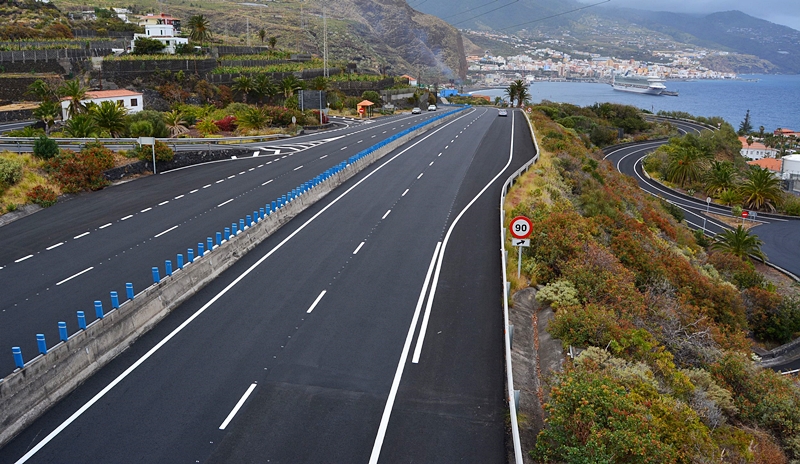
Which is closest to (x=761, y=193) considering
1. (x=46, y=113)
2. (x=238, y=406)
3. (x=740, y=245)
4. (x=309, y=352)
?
(x=740, y=245)

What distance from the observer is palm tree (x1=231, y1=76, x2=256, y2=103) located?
75.1 metres

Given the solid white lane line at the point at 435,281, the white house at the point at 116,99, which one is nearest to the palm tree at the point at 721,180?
the solid white lane line at the point at 435,281

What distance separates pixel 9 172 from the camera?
96.9 feet

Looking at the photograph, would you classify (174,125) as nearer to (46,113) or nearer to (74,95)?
(74,95)

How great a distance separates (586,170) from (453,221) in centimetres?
1727

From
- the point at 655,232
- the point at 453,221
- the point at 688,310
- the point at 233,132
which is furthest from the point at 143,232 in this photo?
the point at 233,132

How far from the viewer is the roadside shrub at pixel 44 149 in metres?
32.9

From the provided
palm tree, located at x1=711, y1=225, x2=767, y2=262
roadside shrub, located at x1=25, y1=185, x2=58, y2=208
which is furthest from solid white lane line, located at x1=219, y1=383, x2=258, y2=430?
palm tree, located at x1=711, y1=225, x2=767, y2=262

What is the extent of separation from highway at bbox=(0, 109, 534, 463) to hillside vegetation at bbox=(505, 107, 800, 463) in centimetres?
178

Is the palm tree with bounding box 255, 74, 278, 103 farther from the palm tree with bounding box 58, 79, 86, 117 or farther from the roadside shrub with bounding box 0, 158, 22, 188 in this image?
the roadside shrub with bounding box 0, 158, 22, 188

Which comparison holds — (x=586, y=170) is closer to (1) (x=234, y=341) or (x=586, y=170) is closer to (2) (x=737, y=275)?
(2) (x=737, y=275)

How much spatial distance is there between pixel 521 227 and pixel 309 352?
8.00 meters

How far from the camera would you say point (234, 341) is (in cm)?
1585

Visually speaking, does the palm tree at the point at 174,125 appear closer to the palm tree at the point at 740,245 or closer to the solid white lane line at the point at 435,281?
the solid white lane line at the point at 435,281
